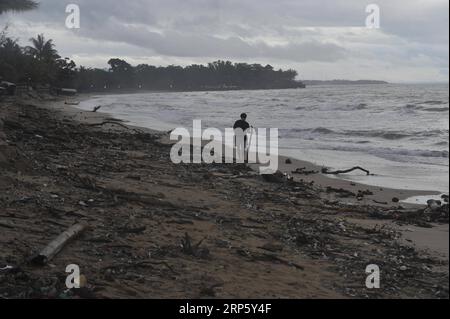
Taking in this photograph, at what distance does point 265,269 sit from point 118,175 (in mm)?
4933

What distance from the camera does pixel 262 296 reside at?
3.87 metres

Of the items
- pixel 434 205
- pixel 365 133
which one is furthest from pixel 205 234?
pixel 365 133

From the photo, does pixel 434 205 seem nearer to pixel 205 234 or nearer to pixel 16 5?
pixel 205 234

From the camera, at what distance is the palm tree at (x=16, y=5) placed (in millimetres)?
23453

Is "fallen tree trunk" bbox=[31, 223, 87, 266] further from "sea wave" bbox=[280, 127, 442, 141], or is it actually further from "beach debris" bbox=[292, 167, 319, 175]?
"sea wave" bbox=[280, 127, 442, 141]

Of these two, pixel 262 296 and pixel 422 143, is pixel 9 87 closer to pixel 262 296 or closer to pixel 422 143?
pixel 422 143

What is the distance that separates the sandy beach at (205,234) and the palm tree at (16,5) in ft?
53.7

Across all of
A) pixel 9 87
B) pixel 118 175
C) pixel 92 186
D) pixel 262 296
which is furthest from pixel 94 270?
pixel 9 87

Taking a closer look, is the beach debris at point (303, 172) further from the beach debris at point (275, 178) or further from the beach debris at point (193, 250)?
the beach debris at point (193, 250)

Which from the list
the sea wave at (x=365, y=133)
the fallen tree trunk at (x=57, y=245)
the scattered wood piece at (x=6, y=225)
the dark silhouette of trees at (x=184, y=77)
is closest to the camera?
the fallen tree trunk at (x=57, y=245)

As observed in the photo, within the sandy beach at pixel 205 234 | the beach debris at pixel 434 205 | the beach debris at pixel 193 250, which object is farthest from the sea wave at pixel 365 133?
the beach debris at pixel 193 250

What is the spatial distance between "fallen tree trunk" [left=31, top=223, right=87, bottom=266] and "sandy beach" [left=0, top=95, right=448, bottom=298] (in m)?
0.06

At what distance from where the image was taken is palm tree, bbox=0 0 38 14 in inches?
923
